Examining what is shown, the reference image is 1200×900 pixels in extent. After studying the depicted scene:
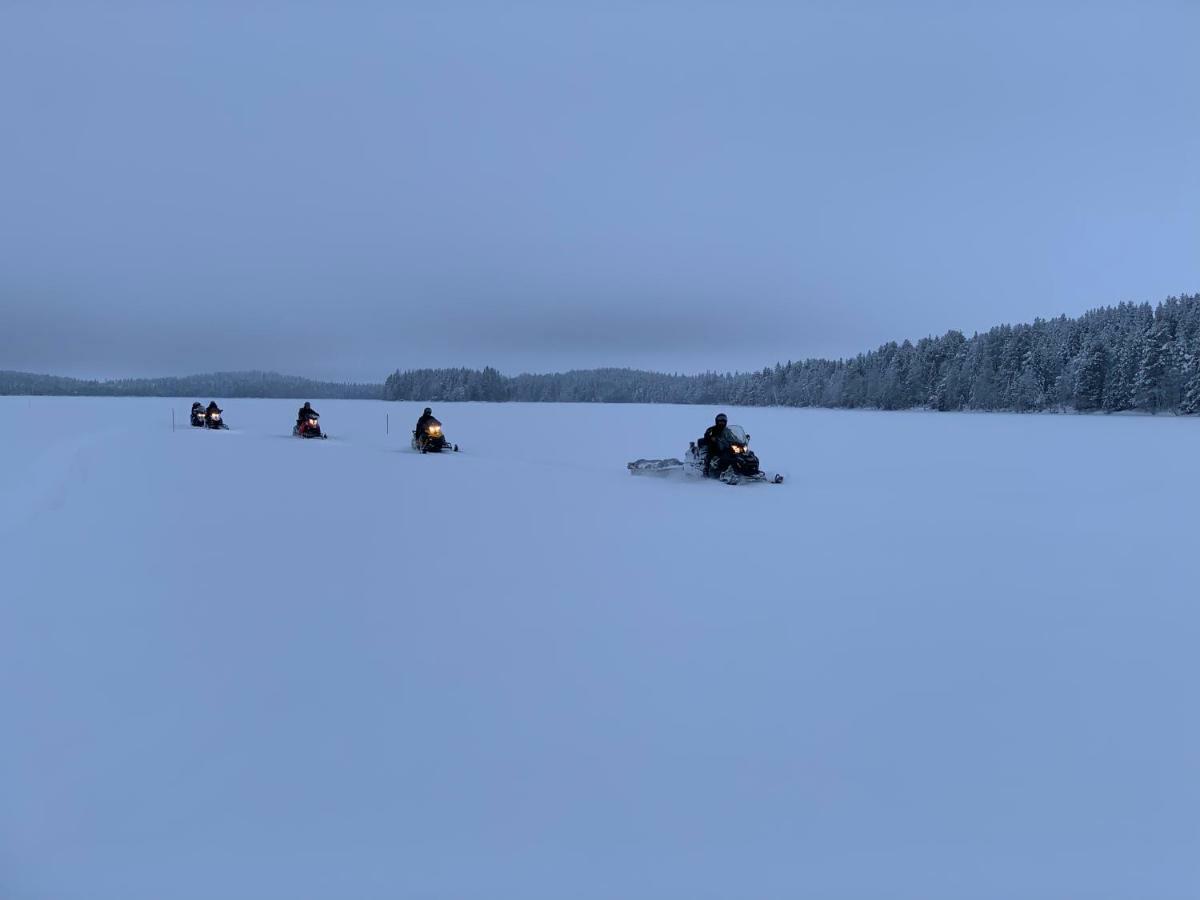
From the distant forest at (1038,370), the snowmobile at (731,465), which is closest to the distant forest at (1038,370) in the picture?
the distant forest at (1038,370)

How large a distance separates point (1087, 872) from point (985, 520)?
960cm

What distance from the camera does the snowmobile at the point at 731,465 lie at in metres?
17.4

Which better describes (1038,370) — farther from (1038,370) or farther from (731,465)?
(731,465)

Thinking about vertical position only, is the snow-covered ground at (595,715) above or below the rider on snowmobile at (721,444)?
below

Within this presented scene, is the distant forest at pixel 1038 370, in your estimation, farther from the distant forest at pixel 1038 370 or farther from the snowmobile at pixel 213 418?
the snowmobile at pixel 213 418

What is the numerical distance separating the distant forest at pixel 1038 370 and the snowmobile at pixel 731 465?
6645 cm

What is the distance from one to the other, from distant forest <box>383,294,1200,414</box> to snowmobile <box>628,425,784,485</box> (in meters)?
66.4

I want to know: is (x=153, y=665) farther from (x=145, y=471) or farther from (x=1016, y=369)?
(x=1016, y=369)

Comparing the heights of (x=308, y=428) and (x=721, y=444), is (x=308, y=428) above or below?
below

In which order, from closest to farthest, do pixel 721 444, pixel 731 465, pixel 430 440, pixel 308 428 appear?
1. pixel 731 465
2. pixel 721 444
3. pixel 430 440
4. pixel 308 428

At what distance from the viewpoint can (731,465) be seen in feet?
57.3

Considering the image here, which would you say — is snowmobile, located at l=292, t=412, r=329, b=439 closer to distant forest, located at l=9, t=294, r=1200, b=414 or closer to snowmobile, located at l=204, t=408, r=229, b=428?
snowmobile, located at l=204, t=408, r=229, b=428

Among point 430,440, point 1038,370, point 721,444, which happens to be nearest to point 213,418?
point 430,440

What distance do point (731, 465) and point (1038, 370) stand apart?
255 feet
